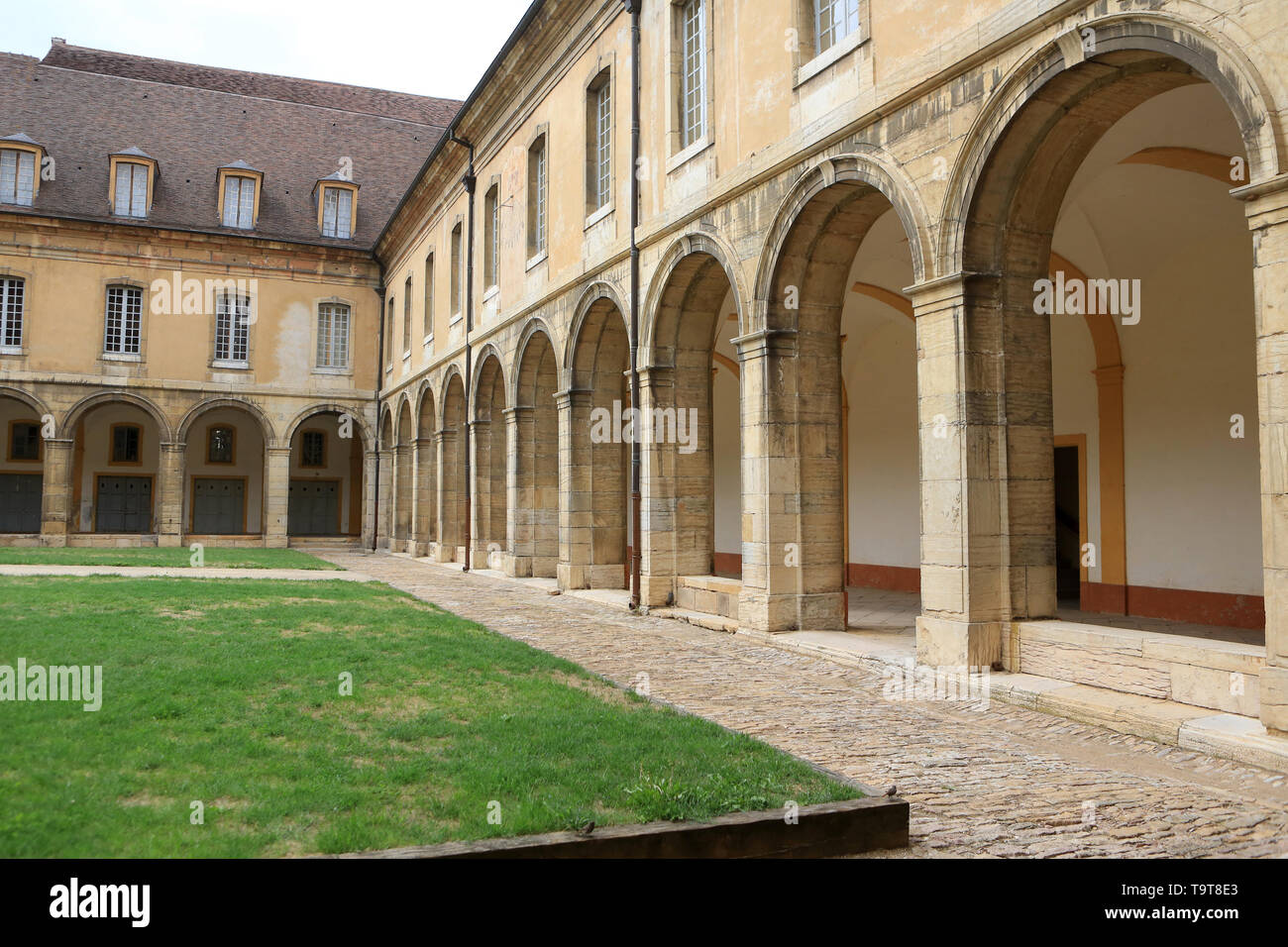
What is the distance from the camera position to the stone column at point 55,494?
26.3m

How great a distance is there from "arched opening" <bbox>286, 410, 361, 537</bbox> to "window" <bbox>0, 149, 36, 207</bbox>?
10447 mm

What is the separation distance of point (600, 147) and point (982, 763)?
11926 millimetres

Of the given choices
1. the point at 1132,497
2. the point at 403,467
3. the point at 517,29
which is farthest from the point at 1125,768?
the point at 403,467

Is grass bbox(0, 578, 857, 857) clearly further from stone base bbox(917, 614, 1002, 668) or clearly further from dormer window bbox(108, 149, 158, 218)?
dormer window bbox(108, 149, 158, 218)

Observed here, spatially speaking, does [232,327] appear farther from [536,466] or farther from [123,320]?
[536,466]

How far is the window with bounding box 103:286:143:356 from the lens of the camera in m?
27.6

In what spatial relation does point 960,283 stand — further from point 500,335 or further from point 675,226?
point 500,335

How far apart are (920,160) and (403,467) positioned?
22.7 meters

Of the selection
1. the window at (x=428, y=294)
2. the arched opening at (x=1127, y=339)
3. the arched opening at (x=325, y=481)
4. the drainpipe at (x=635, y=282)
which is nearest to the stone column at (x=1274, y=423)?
the arched opening at (x=1127, y=339)

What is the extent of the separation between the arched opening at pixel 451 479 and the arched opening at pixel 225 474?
38.7 feet

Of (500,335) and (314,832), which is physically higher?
(500,335)

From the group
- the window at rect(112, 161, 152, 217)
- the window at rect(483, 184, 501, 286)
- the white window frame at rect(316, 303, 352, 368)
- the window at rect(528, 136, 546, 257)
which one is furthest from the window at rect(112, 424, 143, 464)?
the window at rect(528, 136, 546, 257)

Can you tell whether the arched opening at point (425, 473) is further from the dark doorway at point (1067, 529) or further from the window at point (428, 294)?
the dark doorway at point (1067, 529)
